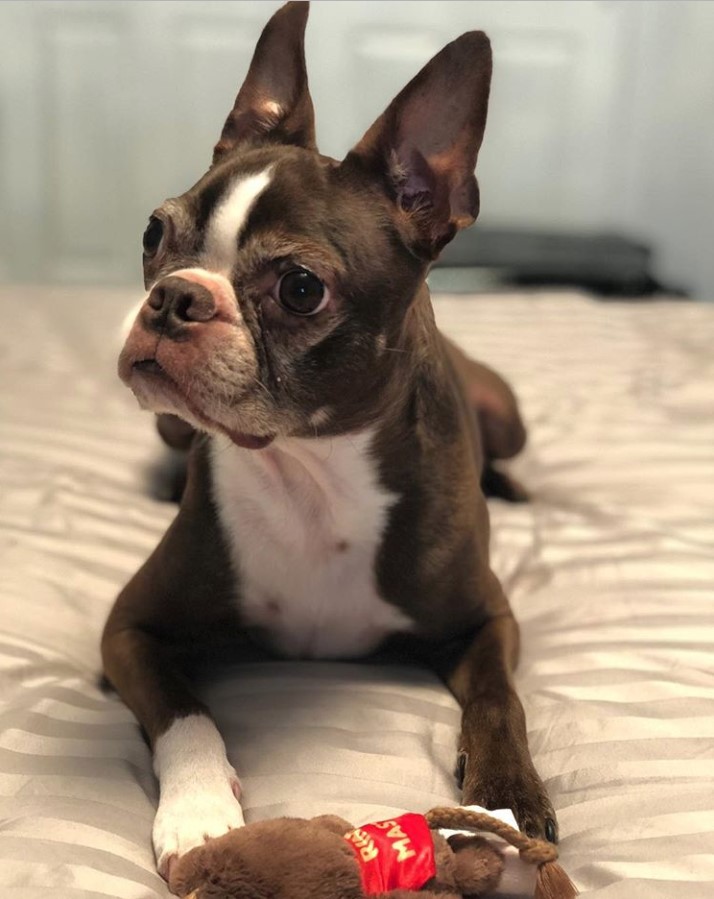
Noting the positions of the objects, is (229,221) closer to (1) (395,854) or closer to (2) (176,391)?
(2) (176,391)

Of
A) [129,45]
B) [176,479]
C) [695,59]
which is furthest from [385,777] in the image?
[695,59]

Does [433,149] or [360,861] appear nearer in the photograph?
[360,861]

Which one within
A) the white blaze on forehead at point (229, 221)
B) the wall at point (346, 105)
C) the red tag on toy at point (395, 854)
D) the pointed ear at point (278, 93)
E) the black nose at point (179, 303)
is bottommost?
the wall at point (346, 105)

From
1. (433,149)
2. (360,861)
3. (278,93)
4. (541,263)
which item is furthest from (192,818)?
(541,263)

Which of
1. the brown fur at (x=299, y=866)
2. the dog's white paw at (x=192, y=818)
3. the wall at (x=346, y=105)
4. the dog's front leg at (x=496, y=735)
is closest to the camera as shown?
the brown fur at (x=299, y=866)

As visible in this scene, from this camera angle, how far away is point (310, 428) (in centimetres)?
175

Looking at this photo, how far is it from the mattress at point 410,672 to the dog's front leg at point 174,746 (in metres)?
0.03

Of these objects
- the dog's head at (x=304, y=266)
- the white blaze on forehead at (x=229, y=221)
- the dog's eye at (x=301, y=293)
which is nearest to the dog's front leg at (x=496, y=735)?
the dog's head at (x=304, y=266)

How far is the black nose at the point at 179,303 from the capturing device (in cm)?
159

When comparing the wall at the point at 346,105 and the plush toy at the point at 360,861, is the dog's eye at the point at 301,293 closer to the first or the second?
the plush toy at the point at 360,861

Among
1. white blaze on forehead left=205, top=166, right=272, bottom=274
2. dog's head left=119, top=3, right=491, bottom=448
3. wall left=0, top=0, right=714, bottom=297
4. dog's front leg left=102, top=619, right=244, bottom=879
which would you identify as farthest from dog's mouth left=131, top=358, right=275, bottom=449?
wall left=0, top=0, right=714, bottom=297

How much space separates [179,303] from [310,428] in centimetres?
30

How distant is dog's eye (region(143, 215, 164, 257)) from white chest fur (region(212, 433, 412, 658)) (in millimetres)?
352

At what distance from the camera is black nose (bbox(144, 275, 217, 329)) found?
62.8 inches
